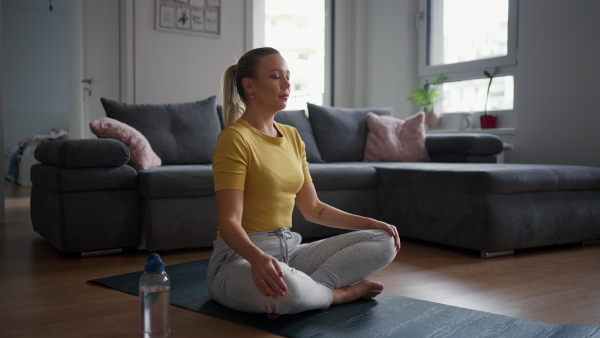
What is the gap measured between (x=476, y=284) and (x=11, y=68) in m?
8.82

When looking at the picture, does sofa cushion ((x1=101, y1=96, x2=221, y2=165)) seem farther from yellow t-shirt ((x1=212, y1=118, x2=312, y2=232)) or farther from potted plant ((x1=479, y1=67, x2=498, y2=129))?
potted plant ((x1=479, y1=67, x2=498, y2=129))

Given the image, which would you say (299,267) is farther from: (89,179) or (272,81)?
(89,179)

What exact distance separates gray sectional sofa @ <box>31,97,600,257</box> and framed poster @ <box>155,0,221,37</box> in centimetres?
148

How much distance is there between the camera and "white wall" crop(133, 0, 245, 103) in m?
4.66

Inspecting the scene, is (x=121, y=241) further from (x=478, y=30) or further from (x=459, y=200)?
(x=478, y=30)

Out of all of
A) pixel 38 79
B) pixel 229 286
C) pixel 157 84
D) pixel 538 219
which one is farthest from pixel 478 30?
pixel 38 79

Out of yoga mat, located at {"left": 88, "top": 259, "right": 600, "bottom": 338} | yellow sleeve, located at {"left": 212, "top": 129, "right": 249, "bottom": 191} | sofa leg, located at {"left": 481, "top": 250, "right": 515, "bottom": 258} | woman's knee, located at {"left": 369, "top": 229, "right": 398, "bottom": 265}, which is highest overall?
yellow sleeve, located at {"left": 212, "top": 129, "right": 249, "bottom": 191}

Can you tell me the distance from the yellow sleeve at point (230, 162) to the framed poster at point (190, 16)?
324cm

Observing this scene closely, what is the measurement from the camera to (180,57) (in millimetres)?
4836

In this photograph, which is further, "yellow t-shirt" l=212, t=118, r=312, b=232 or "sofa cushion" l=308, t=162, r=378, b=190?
"sofa cushion" l=308, t=162, r=378, b=190

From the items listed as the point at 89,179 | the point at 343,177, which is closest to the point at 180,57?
the point at 343,177

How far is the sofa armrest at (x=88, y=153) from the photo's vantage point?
282cm

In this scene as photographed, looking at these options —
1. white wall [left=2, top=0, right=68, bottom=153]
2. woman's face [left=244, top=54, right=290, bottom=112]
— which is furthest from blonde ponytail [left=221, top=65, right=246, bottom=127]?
white wall [left=2, top=0, right=68, bottom=153]

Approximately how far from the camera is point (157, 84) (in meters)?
4.74
